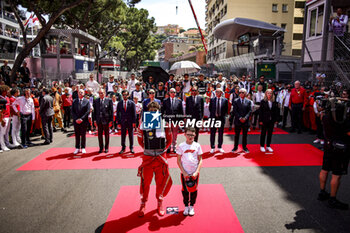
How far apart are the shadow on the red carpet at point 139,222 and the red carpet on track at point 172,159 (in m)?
2.62

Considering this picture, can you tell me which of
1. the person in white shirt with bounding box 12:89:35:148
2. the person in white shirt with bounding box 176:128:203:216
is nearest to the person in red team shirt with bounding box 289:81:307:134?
the person in white shirt with bounding box 176:128:203:216

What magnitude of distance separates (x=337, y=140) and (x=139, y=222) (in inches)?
162

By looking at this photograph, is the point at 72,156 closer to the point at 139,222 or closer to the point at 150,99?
the point at 150,99

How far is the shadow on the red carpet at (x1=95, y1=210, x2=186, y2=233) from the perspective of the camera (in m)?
4.11

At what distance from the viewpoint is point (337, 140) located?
4.66m

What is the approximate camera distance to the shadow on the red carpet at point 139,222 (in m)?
4.11

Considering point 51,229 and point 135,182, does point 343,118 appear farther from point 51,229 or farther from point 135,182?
point 51,229

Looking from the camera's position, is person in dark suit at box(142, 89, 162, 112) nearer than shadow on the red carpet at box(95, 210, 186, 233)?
No

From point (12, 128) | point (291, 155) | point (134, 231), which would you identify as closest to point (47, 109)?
point (12, 128)

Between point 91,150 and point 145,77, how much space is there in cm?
512

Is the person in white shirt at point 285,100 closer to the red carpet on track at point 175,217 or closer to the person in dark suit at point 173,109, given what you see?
the person in dark suit at point 173,109

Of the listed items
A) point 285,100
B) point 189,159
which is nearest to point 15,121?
point 189,159

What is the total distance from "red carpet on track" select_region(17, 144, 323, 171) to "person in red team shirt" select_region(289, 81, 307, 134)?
8.06 feet

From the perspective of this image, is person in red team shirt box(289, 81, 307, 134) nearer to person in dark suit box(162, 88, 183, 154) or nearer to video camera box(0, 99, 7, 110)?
person in dark suit box(162, 88, 183, 154)
